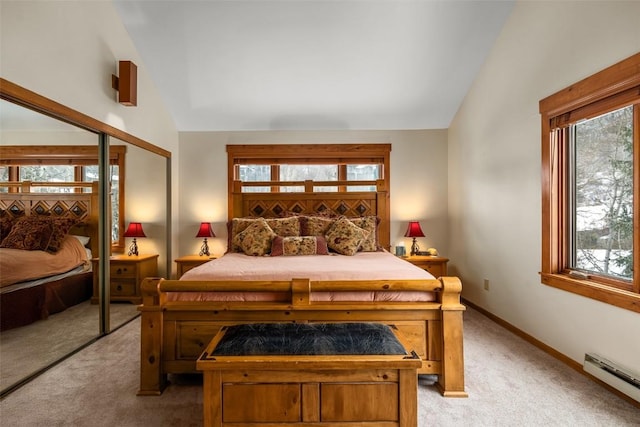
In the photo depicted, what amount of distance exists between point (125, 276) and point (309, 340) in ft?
8.10

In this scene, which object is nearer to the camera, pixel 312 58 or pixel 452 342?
pixel 452 342

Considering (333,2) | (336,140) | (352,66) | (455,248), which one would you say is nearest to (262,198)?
(336,140)

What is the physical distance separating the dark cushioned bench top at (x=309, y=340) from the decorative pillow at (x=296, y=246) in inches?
52.2

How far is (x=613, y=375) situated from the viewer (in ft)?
6.58

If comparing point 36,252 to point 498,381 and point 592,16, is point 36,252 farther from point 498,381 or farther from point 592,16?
point 592,16

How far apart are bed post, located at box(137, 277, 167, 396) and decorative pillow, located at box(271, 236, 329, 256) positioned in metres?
1.36

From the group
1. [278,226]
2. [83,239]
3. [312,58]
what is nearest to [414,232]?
[278,226]

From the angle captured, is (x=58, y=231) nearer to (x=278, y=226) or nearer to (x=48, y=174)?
(x=48, y=174)

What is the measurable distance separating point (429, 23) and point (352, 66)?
0.88 meters

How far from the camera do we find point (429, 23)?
10.5ft

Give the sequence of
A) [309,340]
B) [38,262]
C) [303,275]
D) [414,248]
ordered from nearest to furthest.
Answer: [309,340]
[303,275]
[38,262]
[414,248]

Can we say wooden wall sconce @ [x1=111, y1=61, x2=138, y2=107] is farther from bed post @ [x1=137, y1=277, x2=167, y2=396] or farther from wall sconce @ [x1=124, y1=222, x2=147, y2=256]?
bed post @ [x1=137, y1=277, x2=167, y2=396]

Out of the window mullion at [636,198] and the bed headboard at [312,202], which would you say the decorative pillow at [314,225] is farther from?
the window mullion at [636,198]

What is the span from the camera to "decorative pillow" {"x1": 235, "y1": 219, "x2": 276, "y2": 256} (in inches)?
130
